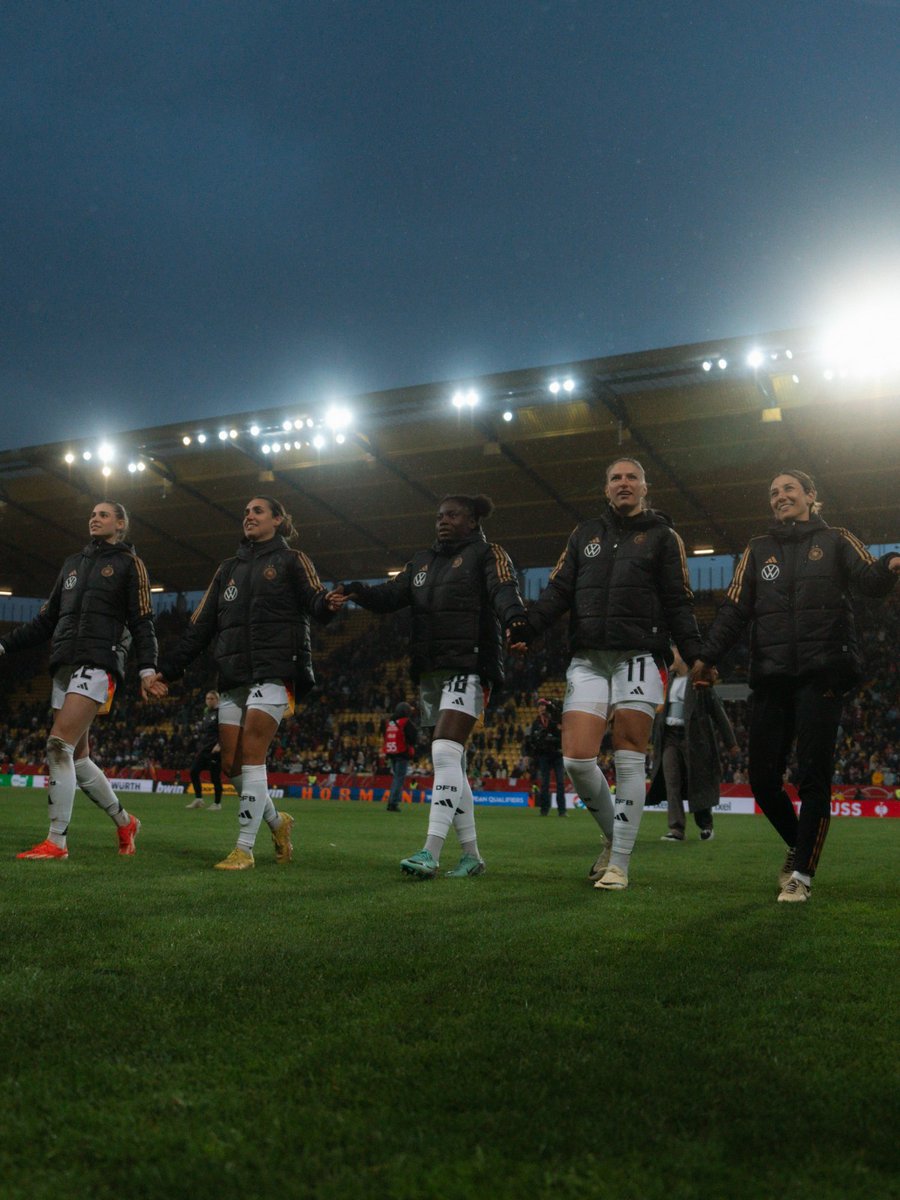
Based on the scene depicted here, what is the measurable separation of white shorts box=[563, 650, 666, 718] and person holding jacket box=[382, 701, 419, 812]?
11.5 meters

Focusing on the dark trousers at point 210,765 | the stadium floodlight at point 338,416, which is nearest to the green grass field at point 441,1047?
the dark trousers at point 210,765

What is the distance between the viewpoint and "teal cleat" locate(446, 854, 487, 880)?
592cm

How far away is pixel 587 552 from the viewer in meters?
5.83

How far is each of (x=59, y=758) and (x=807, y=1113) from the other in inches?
226

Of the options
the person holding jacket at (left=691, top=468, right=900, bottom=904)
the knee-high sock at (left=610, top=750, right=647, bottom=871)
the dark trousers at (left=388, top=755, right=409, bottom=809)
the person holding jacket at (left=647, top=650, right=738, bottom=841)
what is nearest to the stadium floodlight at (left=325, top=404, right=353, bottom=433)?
the dark trousers at (left=388, top=755, right=409, bottom=809)

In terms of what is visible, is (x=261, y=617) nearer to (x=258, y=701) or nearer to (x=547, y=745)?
(x=258, y=701)

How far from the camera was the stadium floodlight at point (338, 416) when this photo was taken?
2502 centimetres

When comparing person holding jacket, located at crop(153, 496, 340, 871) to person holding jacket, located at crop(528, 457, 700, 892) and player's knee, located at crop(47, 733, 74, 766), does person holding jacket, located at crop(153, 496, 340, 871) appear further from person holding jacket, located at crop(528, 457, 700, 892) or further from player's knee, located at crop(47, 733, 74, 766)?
person holding jacket, located at crop(528, 457, 700, 892)

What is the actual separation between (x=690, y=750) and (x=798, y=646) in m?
5.19

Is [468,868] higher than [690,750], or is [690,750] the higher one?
[690,750]

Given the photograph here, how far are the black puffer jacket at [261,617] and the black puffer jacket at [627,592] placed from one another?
163cm

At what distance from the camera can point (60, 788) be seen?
6.52 metres

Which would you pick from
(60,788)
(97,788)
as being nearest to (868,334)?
(97,788)

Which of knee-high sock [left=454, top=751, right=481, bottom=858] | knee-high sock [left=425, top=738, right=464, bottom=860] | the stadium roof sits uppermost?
the stadium roof
